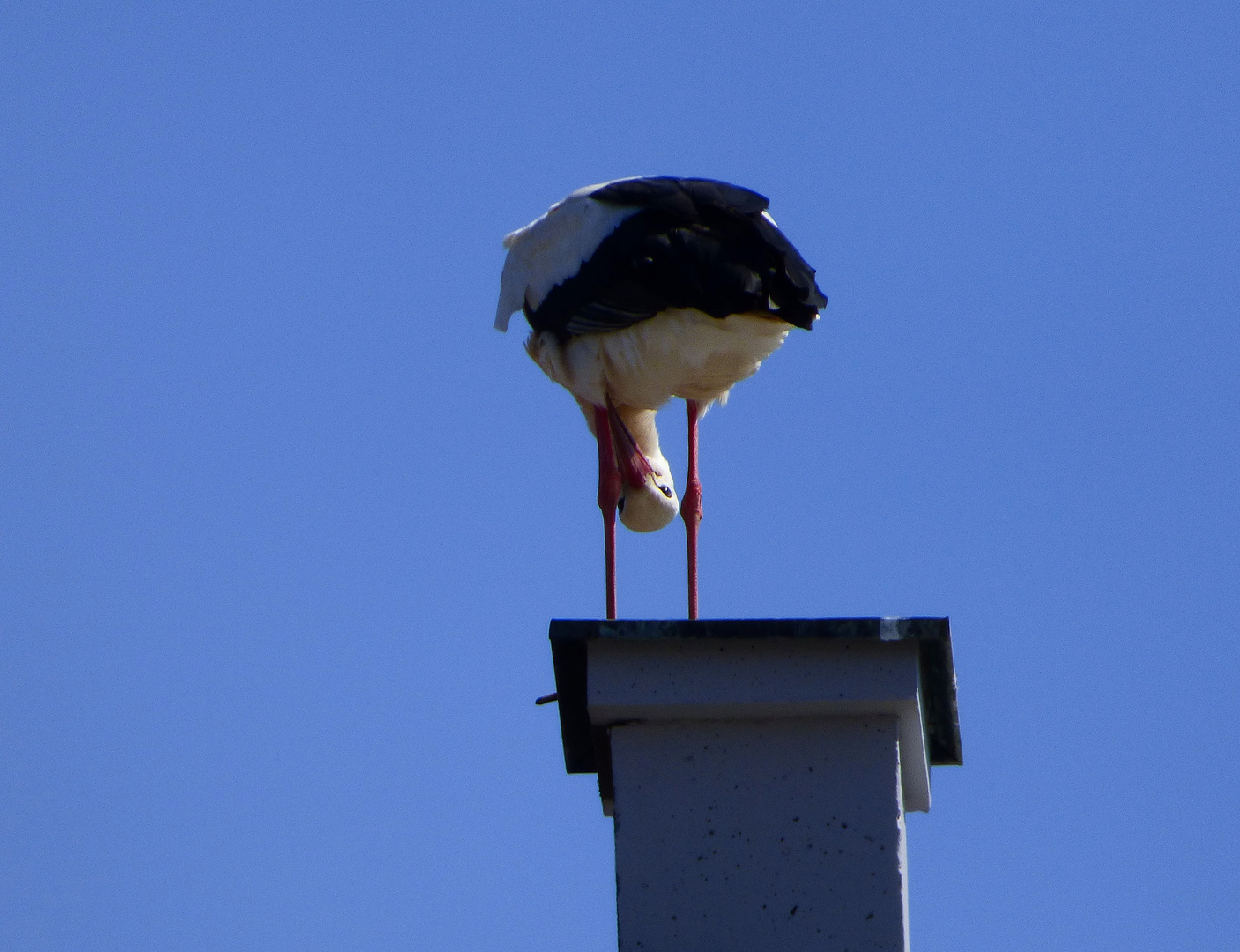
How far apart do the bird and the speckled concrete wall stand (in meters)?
3.41

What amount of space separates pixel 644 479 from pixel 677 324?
1.48 m

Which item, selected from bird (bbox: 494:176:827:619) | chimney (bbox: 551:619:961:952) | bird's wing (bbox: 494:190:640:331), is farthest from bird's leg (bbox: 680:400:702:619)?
chimney (bbox: 551:619:961:952)

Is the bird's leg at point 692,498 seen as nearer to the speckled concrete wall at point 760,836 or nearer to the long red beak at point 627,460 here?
the long red beak at point 627,460

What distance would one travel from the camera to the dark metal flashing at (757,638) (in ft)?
18.5

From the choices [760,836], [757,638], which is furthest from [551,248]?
[760,836]

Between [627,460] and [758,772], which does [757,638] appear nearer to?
[758,772]

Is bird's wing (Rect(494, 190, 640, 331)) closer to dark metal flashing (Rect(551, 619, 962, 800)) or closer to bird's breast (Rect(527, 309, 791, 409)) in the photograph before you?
bird's breast (Rect(527, 309, 791, 409))

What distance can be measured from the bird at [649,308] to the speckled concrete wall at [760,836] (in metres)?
3.41

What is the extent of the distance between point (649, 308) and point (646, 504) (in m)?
1.64

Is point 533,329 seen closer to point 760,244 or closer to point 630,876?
point 760,244

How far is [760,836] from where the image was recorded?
561 centimetres

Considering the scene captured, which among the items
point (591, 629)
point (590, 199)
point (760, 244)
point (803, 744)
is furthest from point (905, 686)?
point (590, 199)

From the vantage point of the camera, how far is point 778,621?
5.65 metres

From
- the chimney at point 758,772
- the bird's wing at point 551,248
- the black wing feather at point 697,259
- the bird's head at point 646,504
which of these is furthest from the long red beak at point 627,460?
the chimney at point 758,772
